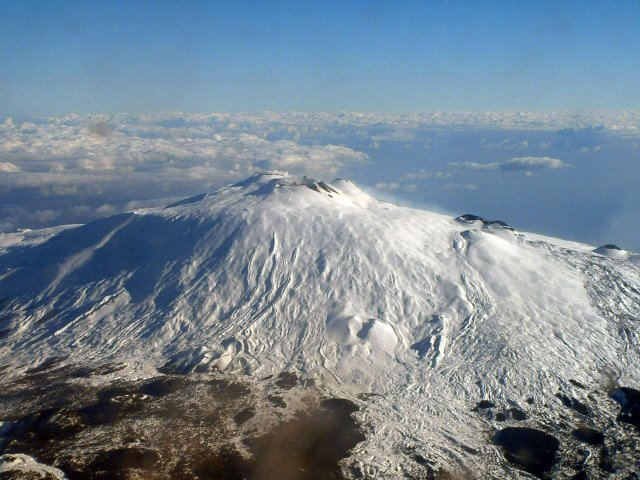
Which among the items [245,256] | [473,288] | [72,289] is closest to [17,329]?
[72,289]

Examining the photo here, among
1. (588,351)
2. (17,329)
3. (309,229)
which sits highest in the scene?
(309,229)

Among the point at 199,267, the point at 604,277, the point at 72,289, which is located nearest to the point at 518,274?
the point at 604,277

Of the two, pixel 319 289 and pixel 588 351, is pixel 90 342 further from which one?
pixel 588 351

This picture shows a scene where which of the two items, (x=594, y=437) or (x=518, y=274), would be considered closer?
(x=594, y=437)

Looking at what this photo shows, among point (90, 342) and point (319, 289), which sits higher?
point (319, 289)

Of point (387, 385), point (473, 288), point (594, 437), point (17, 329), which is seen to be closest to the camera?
point (594, 437)

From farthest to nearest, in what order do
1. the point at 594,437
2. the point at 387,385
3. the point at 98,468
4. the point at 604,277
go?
the point at 604,277 → the point at 387,385 → the point at 594,437 → the point at 98,468
